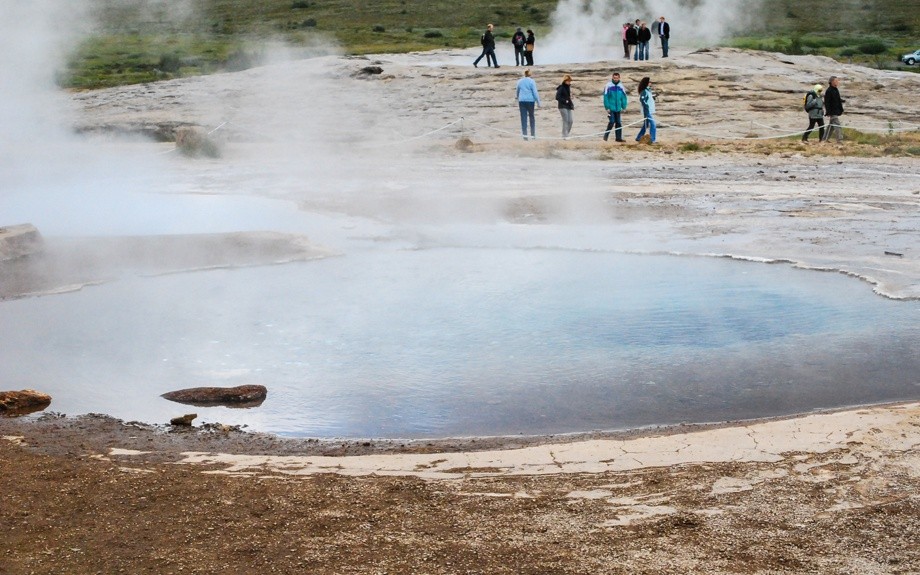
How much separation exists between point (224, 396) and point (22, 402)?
3.67 ft

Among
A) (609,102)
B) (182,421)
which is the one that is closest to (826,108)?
(609,102)

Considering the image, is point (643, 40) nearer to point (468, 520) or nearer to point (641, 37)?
point (641, 37)

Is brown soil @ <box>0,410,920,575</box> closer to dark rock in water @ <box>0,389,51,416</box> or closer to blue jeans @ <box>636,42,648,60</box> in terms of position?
dark rock in water @ <box>0,389,51,416</box>

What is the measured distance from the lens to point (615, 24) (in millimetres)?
35062

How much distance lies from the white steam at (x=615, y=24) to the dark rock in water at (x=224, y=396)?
25954 millimetres

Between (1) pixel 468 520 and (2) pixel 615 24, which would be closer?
(1) pixel 468 520

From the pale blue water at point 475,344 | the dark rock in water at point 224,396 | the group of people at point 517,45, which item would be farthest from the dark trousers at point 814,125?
the dark rock in water at point 224,396

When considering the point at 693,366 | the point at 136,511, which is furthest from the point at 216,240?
the point at 136,511

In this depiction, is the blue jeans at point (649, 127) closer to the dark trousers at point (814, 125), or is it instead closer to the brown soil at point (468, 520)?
the dark trousers at point (814, 125)

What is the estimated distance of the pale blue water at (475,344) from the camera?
250 inches

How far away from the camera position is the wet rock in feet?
35.8

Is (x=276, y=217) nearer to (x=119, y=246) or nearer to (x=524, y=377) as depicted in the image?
(x=119, y=246)

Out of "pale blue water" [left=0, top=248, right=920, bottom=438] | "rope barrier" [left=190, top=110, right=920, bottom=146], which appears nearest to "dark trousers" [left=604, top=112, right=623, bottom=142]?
"rope barrier" [left=190, top=110, right=920, bottom=146]

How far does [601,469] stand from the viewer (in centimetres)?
511
